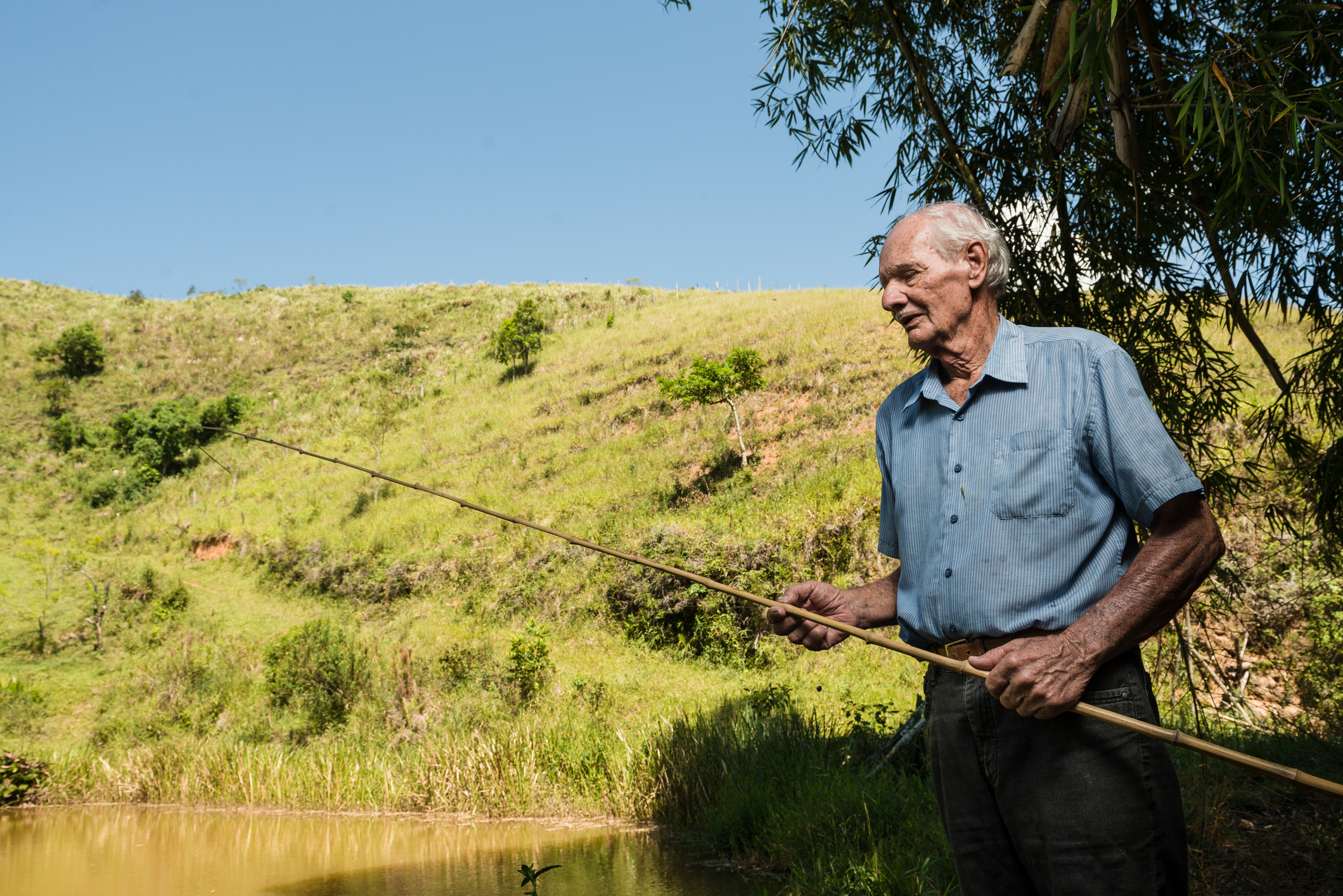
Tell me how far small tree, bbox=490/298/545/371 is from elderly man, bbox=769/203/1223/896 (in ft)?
91.9

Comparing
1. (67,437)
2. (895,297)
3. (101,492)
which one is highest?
(67,437)

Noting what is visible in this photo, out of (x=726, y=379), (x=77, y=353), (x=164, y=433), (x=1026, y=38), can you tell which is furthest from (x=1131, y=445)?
(x=77, y=353)

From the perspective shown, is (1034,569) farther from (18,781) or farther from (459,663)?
(459,663)

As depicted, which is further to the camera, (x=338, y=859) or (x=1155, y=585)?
(x=338, y=859)

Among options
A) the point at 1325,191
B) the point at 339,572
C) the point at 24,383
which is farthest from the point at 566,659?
the point at 24,383

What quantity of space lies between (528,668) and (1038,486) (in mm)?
9727

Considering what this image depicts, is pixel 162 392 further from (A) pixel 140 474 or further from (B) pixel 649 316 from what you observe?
(B) pixel 649 316

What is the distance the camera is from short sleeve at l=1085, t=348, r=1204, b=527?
1.24 m

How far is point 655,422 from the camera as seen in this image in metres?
20.7

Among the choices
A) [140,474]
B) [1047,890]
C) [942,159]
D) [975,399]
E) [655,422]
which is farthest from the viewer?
[140,474]

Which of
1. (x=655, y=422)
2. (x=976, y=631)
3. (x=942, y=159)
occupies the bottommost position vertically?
(x=976, y=631)

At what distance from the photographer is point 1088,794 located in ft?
4.20

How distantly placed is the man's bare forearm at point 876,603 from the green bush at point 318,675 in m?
10.5

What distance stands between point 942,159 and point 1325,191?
1459 millimetres
